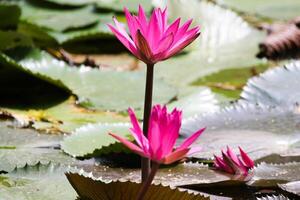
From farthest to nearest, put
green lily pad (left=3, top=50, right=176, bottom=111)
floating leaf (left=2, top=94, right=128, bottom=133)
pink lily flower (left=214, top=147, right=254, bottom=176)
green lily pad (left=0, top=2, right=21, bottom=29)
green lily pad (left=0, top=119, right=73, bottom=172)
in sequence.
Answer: green lily pad (left=0, top=2, right=21, bottom=29)
green lily pad (left=3, top=50, right=176, bottom=111)
floating leaf (left=2, top=94, right=128, bottom=133)
green lily pad (left=0, top=119, right=73, bottom=172)
pink lily flower (left=214, top=147, right=254, bottom=176)

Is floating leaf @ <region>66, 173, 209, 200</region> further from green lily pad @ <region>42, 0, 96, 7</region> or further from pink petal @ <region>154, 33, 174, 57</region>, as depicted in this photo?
green lily pad @ <region>42, 0, 96, 7</region>

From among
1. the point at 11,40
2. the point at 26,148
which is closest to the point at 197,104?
the point at 26,148

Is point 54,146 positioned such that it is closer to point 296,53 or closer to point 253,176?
point 253,176

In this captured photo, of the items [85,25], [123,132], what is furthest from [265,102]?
[85,25]

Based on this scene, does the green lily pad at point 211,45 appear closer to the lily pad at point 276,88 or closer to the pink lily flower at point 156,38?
the lily pad at point 276,88

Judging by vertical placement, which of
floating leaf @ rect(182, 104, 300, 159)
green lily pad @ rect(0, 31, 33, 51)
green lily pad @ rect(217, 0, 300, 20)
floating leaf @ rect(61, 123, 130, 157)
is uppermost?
green lily pad @ rect(217, 0, 300, 20)

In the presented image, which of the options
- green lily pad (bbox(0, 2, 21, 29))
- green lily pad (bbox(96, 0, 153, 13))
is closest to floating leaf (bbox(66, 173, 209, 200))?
green lily pad (bbox(0, 2, 21, 29))

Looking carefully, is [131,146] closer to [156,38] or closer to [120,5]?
[156,38]
